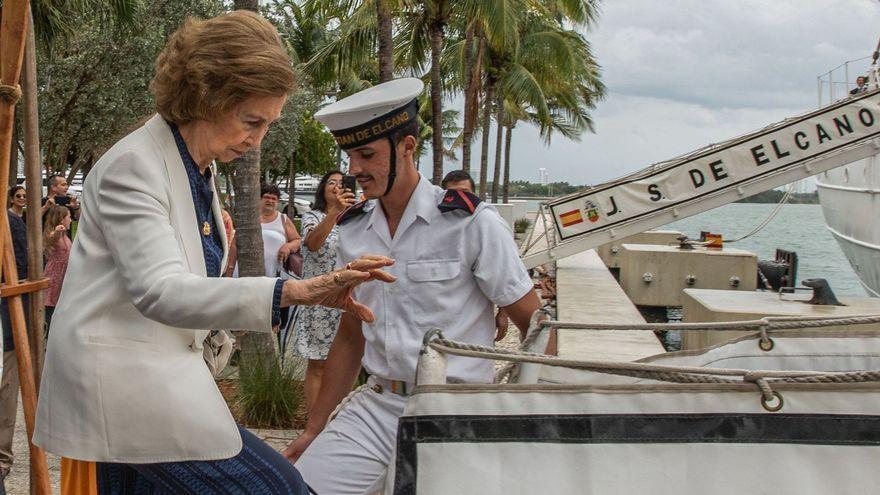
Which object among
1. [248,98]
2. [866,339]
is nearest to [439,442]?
[248,98]

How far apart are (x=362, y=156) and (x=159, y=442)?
1314mm

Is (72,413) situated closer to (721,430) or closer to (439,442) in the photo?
(439,442)

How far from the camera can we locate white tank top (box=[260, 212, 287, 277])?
8.70 metres

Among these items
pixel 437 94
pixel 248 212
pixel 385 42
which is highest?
pixel 437 94

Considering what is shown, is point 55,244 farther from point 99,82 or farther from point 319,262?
point 99,82

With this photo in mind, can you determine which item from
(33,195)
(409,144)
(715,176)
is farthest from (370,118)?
(715,176)

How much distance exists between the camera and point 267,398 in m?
6.54

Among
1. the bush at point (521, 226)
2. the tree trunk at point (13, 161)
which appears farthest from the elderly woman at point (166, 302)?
the bush at point (521, 226)

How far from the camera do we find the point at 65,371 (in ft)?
6.28

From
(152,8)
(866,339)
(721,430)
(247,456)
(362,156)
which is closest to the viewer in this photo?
(721,430)

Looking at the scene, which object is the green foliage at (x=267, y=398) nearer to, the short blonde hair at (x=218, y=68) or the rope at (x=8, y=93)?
the rope at (x=8, y=93)

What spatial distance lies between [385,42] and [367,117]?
10943 mm

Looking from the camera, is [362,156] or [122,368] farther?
[362,156]

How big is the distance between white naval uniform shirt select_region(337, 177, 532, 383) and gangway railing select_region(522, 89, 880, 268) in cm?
1202
